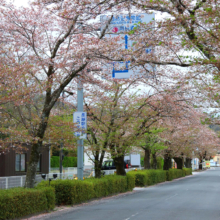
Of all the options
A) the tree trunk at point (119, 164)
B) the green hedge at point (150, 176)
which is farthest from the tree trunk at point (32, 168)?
the green hedge at point (150, 176)

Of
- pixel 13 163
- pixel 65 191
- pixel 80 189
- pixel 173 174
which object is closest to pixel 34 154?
pixel 65 191

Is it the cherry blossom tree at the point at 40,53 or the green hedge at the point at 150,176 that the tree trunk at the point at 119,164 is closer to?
the green hedge at the point at 150,176

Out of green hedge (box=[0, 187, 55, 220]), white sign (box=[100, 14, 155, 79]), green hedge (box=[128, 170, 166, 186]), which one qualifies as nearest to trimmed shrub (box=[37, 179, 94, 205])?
green hedge (box=[0, 187, 55, 220])

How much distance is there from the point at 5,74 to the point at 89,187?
8.37m

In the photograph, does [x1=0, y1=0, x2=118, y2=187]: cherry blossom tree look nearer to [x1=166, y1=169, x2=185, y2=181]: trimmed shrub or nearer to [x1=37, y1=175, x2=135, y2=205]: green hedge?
[x1=37, y1=175, x2=135, y2=205]: green hedge

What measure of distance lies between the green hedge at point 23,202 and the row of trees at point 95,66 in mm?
803

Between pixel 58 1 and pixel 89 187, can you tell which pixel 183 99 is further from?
pixel 58 1

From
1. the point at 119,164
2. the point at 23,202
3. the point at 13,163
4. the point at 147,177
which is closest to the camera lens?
the point at 23,202

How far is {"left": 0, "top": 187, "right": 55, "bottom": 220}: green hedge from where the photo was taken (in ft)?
32.5

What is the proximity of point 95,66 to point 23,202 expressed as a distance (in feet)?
18.0

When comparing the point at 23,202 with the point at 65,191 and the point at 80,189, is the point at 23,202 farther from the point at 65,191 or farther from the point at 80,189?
the point at 80,189

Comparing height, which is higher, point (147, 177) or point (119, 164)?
point (119, 164)

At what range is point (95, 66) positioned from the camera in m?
12.9

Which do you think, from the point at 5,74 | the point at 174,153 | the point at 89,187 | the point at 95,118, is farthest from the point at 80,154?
the point at 174,153
